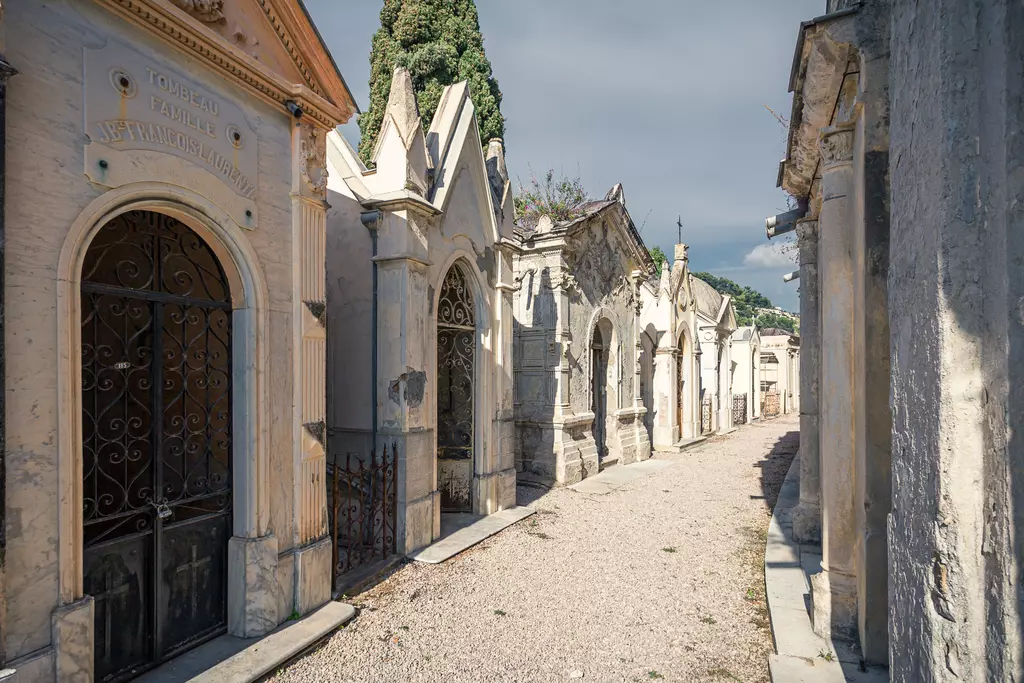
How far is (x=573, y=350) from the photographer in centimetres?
1125

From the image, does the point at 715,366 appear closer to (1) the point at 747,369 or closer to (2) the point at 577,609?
(1) the point at 747,369

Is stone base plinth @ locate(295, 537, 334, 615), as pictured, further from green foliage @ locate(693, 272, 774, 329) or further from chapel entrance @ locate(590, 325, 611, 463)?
green foliage @ locate(693, 272, 774, 329)

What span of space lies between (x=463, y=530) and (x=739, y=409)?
18963mm

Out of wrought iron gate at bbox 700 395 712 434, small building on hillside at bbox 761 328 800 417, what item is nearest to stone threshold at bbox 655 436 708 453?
wrought iron gate at bbox 700 395 712 434

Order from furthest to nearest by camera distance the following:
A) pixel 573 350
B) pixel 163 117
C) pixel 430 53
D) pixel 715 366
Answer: pixel 715 366
pixel 430 53
pixel 573 350
pixel 163 117

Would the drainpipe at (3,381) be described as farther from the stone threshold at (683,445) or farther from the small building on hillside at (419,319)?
the stone threshold at (683,445)

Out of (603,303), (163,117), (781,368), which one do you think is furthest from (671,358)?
(781,368)

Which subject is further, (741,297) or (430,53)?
(741,297)

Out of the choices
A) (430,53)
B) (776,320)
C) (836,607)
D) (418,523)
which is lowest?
(418,523)

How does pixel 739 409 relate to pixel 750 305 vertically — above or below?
below

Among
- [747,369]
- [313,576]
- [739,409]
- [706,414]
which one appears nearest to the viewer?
[313,576]

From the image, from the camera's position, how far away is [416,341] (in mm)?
6457

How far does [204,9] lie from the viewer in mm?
4020

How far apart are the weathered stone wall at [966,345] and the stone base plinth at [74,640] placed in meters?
4.06
